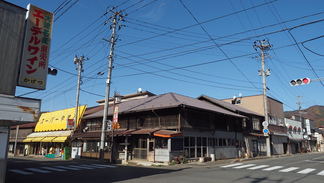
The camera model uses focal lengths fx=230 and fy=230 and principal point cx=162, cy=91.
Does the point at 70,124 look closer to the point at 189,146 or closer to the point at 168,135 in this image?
the point at 168,135

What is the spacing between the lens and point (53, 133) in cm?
3422

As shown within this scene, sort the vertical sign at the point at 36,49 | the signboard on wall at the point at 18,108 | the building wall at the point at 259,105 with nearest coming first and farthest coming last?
the signboard on wall at the point at 18,108 < the vertical sign at the point at 36,49 < the building wall at the point at 259,105

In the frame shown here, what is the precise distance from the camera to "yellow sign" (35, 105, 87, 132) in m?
33.1

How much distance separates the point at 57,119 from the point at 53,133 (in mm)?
2627

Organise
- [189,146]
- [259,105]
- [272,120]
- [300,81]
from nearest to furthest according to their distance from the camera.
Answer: [300,81] < [189,146] < [259,105] < [272,120]

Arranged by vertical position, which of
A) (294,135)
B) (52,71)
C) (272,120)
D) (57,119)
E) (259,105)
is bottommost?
(294,135)

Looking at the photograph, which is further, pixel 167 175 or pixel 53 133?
pixel 53 133

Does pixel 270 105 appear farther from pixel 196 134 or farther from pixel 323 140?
pixel 323 140

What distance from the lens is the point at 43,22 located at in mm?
10336

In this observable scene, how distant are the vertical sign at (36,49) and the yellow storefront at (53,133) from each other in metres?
21.1

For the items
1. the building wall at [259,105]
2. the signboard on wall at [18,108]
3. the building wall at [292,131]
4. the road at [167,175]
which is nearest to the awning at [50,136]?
the road at [167,175]

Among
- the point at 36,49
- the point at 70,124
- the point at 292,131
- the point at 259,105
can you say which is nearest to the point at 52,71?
the point at 36,49

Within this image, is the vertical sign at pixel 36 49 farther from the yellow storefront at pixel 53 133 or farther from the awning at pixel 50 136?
the awning at pixel 50 136

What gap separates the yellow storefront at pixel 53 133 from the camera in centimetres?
3117
